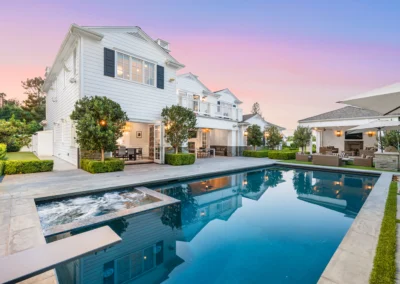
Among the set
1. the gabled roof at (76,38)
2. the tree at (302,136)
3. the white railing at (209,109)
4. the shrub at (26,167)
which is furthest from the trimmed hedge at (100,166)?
the tree at (302,136)

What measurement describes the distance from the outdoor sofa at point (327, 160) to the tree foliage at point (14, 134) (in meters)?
21.9

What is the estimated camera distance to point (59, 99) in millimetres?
13805

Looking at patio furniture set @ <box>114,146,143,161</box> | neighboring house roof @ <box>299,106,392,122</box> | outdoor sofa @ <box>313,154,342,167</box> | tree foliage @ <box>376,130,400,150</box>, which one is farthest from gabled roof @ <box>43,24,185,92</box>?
tree foliage @ <box>376,130,400,150</box>

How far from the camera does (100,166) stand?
893cm

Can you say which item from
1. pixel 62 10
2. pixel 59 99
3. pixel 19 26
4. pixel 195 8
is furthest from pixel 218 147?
pixel 19 26

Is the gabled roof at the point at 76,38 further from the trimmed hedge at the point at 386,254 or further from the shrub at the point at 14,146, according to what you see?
the trimmed hedge at the point at 386,254

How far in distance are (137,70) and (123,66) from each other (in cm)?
85

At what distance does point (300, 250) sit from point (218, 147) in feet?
56.7

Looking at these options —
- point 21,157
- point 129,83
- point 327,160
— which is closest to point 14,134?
point 21,157

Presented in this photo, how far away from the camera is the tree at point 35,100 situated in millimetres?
29281

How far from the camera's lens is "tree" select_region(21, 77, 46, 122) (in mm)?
29281

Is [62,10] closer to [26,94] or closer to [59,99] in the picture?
[59,99]

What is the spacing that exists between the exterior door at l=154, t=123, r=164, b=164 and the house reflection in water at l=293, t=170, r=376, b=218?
7813 millimetres

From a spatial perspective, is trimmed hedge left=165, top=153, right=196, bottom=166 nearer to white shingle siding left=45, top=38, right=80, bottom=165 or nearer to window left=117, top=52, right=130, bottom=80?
white shingle siding left=45, top=38, right=80, bottom=165
